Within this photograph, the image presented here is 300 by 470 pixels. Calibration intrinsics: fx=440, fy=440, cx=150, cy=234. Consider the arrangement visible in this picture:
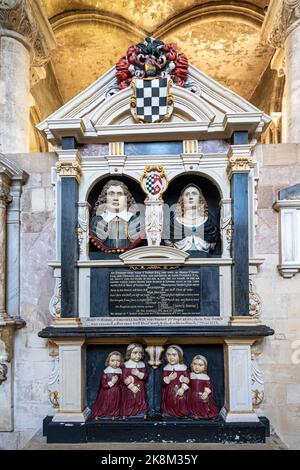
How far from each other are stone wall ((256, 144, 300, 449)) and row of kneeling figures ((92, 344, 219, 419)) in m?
0.61

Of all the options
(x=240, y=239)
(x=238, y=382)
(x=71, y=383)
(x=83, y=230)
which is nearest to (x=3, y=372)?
(x=71, y=383)

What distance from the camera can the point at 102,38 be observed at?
922cm

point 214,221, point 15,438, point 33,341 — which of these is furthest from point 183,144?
point 15,438

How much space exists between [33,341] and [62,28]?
6694 millimetres

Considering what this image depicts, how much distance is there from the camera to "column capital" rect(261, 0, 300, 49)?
5.57 metres

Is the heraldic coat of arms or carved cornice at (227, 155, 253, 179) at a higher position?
the heraldic coat of arms

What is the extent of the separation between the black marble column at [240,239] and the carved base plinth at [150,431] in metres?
1.05

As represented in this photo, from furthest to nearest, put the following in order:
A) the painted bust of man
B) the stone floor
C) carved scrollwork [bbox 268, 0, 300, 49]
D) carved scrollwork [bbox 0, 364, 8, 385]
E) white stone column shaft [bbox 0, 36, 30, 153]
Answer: carved scrollwork [bbox 268, 0, 300, 49]
white stone column shaft [bbox 0, 36, 30, 153]
the painted bust of man
carved scrollwork [bbox 0, 364, 8, 385]
the stone floor

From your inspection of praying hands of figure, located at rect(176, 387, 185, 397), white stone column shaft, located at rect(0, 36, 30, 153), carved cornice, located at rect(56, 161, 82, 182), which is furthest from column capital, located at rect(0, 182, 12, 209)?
praying hands of figure, located at rect(176, 387, 185, 397)

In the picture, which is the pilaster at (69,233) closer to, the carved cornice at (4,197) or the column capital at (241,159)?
the carved cornice at (4,197)

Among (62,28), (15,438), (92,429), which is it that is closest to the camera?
(92,429)

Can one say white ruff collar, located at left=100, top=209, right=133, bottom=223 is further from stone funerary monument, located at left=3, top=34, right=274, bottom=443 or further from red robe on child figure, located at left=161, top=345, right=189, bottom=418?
red robe on child figure, located at left=161, top=345, right=189, bottom=418

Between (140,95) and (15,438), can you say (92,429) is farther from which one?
(140,95)

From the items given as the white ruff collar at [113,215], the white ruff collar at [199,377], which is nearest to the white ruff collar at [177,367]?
the white ruff collar at [199,377]
